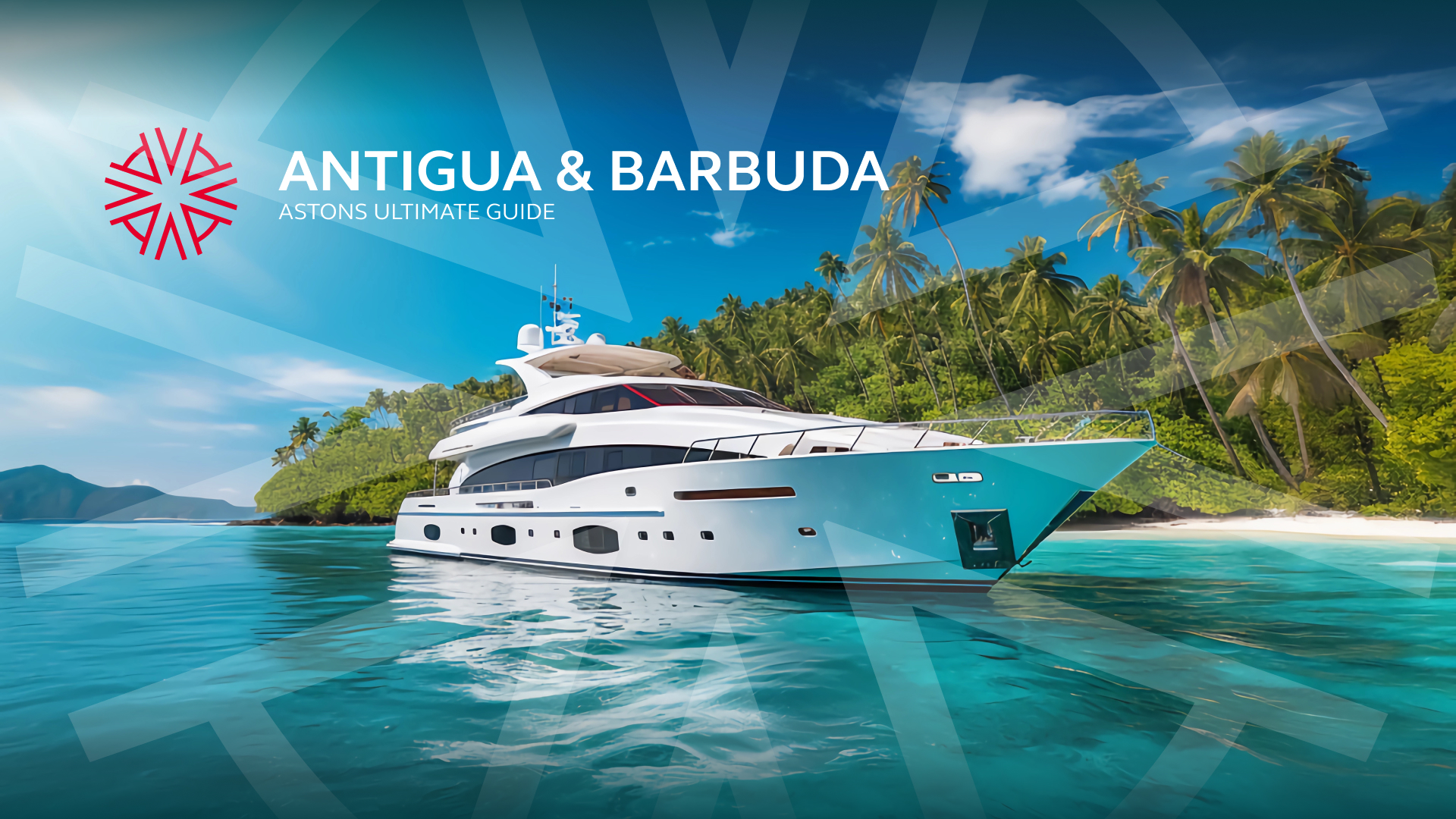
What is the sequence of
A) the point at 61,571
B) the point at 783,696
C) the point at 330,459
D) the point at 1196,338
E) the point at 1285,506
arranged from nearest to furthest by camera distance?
the point at 783,696
the point at 61,571
the point at 1285,506
the point at 1196,338
the point at 330,459

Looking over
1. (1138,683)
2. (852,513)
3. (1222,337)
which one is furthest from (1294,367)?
(1138,683)

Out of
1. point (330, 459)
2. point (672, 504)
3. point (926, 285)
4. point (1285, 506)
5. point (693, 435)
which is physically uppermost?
point (926, 285)

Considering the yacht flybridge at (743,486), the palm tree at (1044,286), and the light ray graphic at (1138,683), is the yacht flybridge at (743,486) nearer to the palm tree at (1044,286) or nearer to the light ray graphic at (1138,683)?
the light ray graphic at (1138,683)

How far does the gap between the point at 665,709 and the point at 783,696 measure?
87 cm

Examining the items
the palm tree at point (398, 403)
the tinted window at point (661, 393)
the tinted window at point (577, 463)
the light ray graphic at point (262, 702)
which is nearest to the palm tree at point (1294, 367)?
the tinted window at point (661, 393)

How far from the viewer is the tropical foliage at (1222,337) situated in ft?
74.4

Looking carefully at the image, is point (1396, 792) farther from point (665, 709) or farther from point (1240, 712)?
point (665, 709)

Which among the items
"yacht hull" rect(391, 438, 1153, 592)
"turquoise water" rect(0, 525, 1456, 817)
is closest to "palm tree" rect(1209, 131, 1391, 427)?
"turquoise water" rect(0, 525, 1456, 817)

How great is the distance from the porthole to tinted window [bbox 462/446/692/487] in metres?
0.92

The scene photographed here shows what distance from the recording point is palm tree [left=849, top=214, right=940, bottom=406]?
3228 centimetres

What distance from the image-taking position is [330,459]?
59.3 m

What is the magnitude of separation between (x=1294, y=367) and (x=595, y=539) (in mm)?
24396

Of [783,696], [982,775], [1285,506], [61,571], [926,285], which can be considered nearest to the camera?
[982,775]

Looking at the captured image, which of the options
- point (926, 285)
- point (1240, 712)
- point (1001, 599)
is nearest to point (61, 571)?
point (1001, 599)
